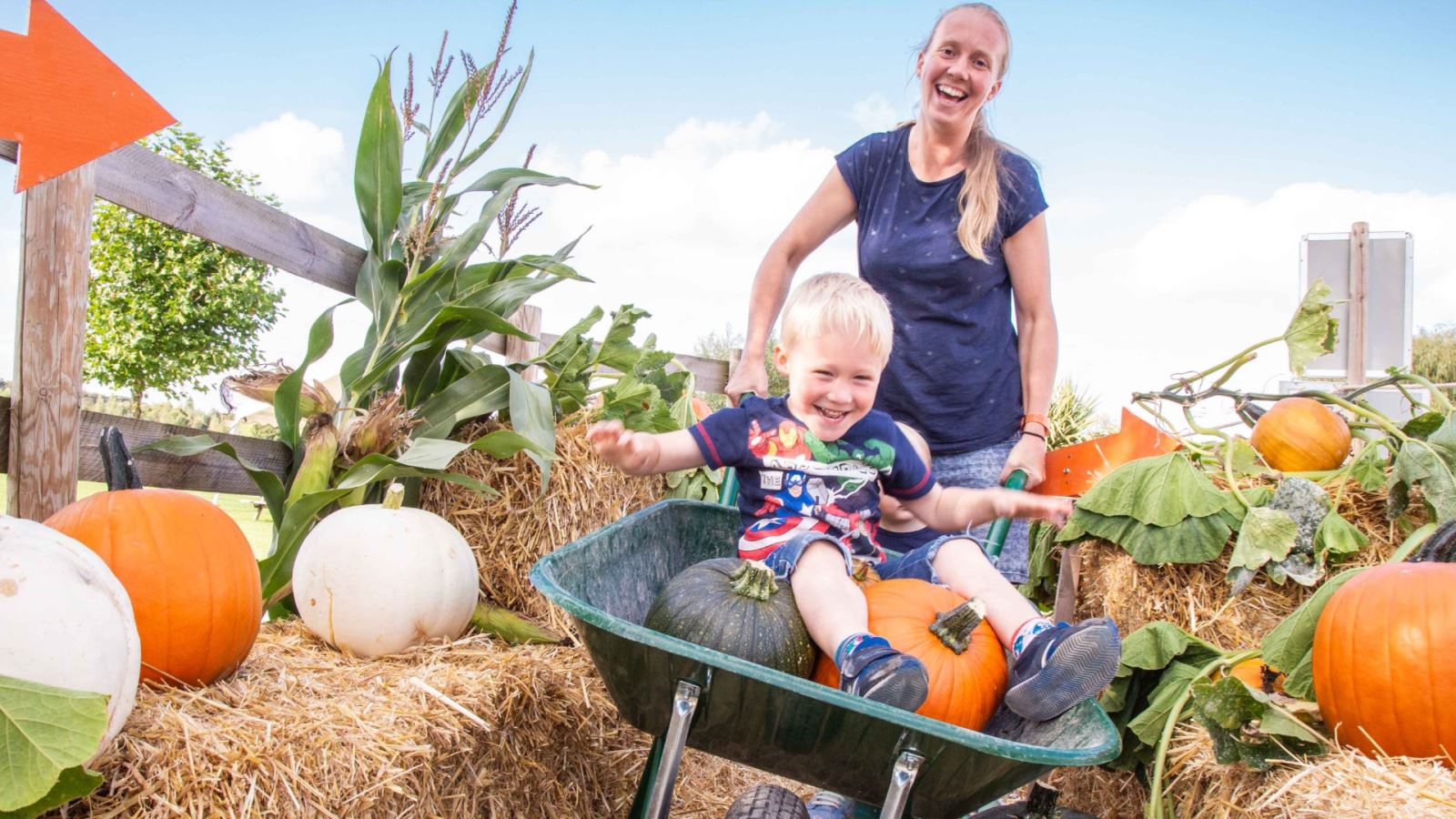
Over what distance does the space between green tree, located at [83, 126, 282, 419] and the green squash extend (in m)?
14.0

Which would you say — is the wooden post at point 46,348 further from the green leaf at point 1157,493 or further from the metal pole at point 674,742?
the green leaf at point 1157,493

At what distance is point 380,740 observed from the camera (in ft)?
6.40

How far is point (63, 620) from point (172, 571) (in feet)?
1.72

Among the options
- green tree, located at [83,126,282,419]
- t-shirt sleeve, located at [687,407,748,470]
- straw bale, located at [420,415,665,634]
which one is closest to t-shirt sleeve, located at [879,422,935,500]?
t-shirt sleeve, located at [687,407,748,470]

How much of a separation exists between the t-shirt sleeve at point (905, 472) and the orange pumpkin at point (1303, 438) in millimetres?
1571

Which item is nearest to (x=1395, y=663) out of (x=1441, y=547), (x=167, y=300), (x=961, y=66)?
(x=1441, y=547)

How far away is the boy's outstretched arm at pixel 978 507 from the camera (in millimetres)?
2168

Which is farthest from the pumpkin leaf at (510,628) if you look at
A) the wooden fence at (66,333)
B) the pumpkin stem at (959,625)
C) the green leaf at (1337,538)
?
the green leaf at (1337,538)

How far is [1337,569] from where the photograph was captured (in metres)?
2.73

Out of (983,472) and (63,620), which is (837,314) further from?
(63,620)

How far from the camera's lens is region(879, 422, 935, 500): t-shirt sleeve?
2346 mm

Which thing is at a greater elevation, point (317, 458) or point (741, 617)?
point (317, 458)

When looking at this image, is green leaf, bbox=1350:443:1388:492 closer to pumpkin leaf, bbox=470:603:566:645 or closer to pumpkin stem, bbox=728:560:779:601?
pumpkin stem, bbox=728:560:779:601

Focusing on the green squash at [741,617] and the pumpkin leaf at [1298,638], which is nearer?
the green squash at [741,617]
